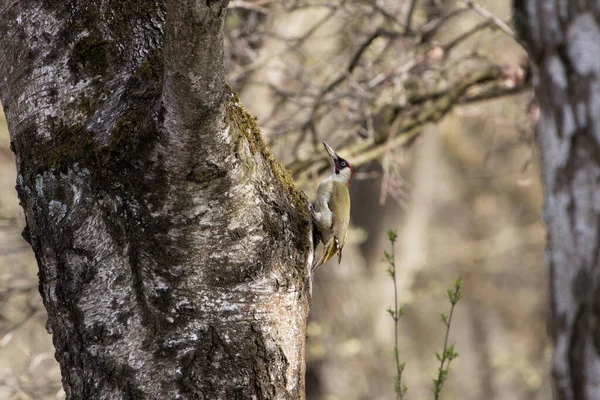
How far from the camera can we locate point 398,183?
5027 mm

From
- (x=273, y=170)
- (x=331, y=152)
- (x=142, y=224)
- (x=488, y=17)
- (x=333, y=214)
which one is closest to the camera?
(x=142, y=224)

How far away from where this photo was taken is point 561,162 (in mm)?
1622

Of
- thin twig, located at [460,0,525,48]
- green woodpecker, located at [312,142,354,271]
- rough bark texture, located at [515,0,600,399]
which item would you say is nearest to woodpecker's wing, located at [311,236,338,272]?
green woodpecker, located at [312,142,354,271]

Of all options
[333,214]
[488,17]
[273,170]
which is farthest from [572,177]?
[488,17]


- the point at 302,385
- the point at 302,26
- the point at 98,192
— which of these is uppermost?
the point at 302,26

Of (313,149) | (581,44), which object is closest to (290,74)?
(313,149)

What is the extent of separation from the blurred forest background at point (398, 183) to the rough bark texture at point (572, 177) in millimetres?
1649

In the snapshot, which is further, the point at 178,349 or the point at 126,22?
the point at 126,22

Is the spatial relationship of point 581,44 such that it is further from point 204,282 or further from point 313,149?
point 313,149

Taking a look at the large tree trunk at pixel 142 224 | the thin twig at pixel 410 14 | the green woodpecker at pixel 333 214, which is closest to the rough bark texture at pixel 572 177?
the large tree trunk at pixel 142 224

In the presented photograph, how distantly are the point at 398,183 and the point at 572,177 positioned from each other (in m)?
3.43

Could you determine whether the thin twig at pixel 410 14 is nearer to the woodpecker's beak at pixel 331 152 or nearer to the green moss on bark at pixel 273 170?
the woodpecker's beak at pixel 331 152

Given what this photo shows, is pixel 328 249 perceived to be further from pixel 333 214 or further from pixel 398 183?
pixel 398 183

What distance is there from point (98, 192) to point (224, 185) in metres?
0.36
